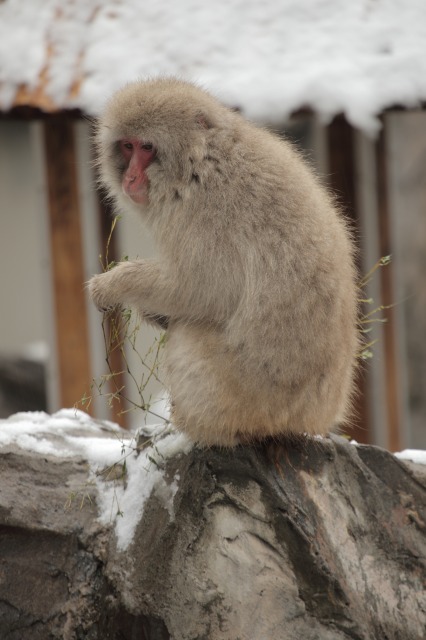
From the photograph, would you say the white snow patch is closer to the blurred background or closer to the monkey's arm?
the monkey's arm

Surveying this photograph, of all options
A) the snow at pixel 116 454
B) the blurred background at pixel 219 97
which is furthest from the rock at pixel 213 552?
the blurred background at pixel 219 97

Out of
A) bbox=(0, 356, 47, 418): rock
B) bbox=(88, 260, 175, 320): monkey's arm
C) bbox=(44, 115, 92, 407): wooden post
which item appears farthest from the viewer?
bbox=(0, 356, 47, 418): rock

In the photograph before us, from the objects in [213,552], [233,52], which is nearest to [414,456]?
[213,552]

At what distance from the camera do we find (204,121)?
395cm

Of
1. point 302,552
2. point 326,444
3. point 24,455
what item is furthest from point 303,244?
point 24,455

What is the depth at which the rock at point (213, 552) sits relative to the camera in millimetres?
3732

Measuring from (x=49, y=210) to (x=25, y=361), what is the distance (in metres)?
3.95

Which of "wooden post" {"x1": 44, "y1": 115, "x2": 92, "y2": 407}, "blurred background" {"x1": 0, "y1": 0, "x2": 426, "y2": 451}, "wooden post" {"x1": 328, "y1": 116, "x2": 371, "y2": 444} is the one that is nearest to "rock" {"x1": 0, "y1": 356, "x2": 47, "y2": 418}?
"blurred background" {"x1": 0, "y1": 0, "x2": 426, "y2": 451}

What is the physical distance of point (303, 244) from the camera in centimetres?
375

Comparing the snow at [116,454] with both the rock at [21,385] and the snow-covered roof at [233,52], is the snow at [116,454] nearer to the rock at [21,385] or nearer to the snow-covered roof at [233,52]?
the snow-covered roof at [233,52]

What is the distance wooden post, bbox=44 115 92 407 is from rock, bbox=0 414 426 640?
327cm

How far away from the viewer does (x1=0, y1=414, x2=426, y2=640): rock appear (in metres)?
3.73

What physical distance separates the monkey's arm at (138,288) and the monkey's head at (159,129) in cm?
26

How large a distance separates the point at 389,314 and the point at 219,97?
8.07 feet
